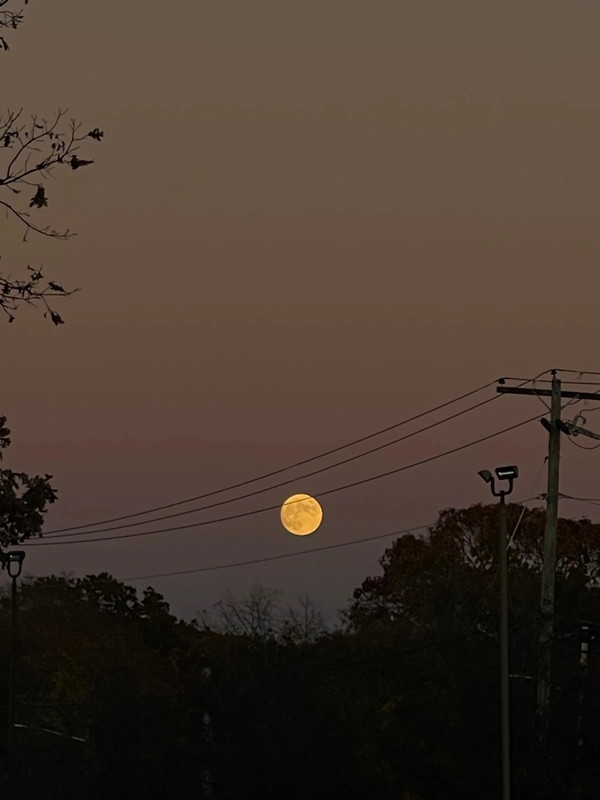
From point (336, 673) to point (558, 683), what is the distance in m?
12.3

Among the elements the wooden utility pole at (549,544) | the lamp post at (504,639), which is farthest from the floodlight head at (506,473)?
the wooden utility pole at (549,544)

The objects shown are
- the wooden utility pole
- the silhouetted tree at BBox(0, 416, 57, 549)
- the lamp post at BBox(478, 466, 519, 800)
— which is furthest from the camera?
the wooden utility pole

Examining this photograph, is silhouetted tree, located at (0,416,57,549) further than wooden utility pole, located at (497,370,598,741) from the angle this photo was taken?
→ No

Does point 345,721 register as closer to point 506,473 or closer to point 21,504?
point 506,473

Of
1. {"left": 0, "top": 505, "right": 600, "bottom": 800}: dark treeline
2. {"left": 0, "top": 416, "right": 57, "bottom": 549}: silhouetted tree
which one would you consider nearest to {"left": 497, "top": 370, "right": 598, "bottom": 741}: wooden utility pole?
{"left": 0, "top": 505, "right": 600, "bottom": 800}: dark treeline

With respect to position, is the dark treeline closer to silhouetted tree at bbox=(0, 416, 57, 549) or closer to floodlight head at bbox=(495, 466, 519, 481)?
floodlight head at bbox=(495, 466, 519, 481)

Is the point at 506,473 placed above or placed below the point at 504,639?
above

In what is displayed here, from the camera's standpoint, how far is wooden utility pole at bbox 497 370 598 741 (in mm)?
45719

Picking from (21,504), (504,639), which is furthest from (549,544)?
(21,504)

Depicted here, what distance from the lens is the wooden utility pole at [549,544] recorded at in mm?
45719

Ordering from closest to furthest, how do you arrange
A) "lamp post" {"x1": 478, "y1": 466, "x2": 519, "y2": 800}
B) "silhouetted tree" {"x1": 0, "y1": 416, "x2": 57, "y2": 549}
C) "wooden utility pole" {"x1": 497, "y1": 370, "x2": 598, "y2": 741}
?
"silhouetted tree" {"x1": 0, "y1": 416, "x2": 57, "y2": 549} < "lamp post" {"x1": 478, "y1": 466, "x2": 519, "y2": 800} < "wooden utility pole" {"x1": 497, "y1": 370, "x2": 598, "y2": 741}

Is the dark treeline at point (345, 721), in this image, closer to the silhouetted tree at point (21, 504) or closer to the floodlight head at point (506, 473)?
the floodlight head at point (506, 473)

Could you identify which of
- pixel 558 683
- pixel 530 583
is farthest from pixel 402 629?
pixel 558 683

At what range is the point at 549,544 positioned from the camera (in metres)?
45.7
